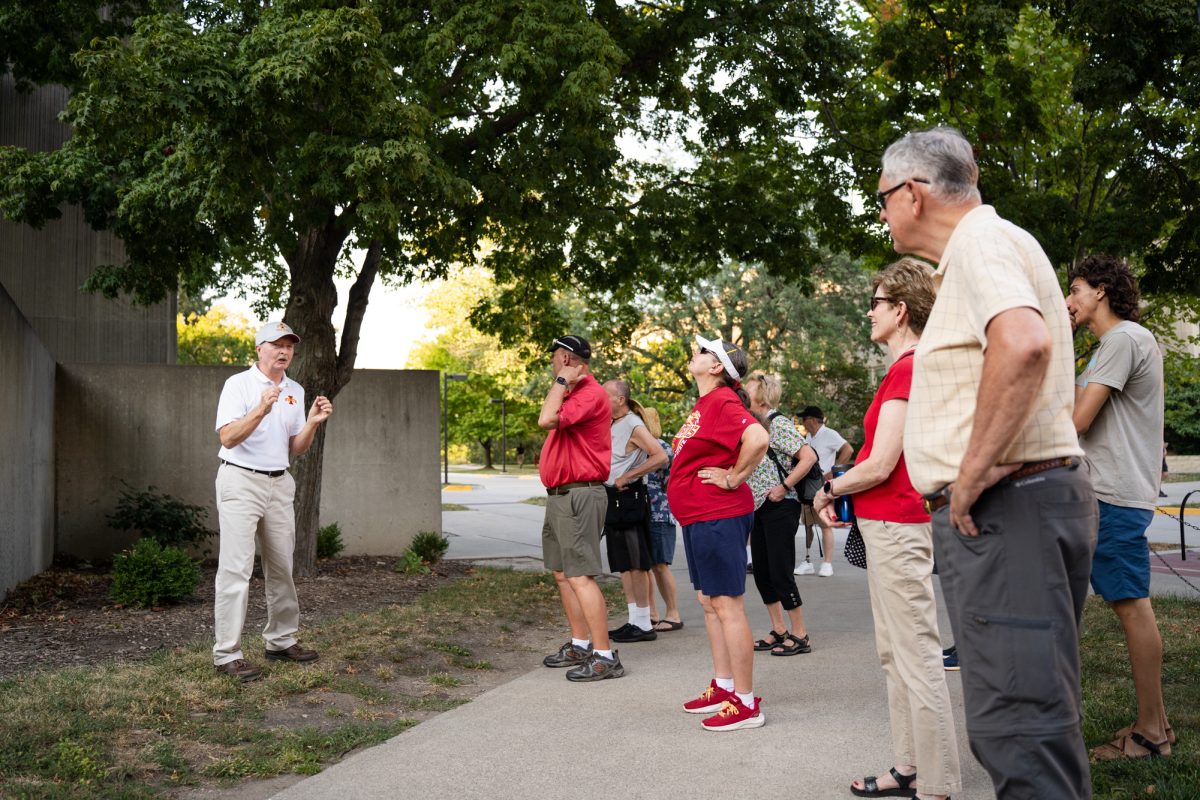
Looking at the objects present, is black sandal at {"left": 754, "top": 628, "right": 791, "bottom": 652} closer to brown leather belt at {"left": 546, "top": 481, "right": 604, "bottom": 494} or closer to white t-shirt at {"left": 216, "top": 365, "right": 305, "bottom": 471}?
brown leather belt at {"left": 546, "top": 481, "right": 604, "bottom": 494}

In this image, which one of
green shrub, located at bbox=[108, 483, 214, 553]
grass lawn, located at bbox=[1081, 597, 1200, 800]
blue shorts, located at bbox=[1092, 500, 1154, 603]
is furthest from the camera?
green shrub, located at bbox=[108, 483, 214, 553]

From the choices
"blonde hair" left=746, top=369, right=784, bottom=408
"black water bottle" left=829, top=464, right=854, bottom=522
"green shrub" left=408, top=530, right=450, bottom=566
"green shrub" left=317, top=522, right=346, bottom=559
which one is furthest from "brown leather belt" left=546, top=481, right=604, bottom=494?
"green shrub" left=317, top=522, right=346, bottom=559

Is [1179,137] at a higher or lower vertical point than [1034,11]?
lower

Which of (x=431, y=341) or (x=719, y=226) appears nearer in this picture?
(x=719, y=226)

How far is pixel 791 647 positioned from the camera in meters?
7.20

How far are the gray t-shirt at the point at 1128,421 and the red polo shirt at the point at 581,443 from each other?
3.03 meters

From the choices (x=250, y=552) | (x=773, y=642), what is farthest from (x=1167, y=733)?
(x=250, y=552)

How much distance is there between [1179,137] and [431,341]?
49.8m

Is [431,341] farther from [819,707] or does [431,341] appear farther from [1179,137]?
[819,707]

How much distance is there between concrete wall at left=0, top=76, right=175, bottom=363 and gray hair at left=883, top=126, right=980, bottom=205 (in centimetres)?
1342

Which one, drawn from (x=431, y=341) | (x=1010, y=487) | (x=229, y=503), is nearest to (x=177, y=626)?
(x=229, y=503)

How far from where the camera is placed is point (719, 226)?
45.1 feet

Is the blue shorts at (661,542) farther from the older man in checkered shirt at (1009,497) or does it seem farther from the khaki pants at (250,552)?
the older man in checkered shirt at (1009,497)

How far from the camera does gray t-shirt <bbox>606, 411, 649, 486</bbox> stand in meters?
8.27
